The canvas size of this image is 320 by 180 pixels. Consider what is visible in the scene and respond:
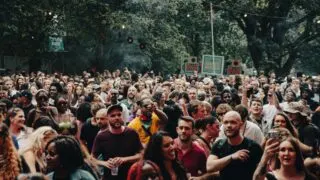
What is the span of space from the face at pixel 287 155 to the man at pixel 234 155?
2.63 ft

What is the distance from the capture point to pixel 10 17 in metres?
38.8

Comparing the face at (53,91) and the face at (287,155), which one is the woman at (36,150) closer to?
the face at (287,155)

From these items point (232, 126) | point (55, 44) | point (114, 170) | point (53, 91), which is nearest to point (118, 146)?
point (114, 170)

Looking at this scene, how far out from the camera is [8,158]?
6.86 metres

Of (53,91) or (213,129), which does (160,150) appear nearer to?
(213,129)

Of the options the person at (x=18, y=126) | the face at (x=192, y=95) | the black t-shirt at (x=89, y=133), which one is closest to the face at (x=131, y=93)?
the face at (x=192, y=95)

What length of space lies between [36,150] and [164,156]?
1427 millimetres

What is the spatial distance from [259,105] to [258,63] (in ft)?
114

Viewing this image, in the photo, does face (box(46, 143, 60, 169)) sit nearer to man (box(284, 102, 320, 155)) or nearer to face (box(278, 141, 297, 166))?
face (box(278, 141, 297, 166))

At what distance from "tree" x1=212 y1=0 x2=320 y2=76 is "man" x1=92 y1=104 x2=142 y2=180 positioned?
118 feet

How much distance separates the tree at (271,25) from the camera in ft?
146

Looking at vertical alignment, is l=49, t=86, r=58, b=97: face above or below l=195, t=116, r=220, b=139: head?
below

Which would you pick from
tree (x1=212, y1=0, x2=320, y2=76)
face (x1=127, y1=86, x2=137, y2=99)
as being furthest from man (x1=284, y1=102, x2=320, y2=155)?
tree (x1=212, y1=0, x2=320, y2=76)

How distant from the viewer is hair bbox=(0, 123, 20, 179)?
6.75m
